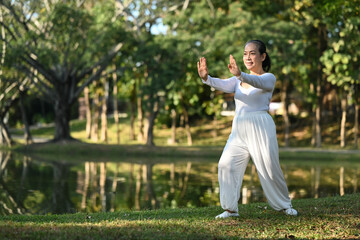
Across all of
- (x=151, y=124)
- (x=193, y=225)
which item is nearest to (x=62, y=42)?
(x=151, y=124)

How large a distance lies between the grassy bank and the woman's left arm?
1.76m

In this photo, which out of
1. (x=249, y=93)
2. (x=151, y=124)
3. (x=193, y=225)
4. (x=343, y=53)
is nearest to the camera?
(x=193, y=225)

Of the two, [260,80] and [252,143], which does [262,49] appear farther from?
[252,143]

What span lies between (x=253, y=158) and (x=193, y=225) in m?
1.26

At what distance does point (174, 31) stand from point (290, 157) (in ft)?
32.7

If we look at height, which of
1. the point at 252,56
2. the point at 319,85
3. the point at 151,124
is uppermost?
the point at 319,85

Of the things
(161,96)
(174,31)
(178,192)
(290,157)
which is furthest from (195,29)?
(178,192)

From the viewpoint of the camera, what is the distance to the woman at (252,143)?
7.38 metres

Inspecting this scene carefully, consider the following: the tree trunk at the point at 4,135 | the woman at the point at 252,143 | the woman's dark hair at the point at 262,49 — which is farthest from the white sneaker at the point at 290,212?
the tree trunk at the point at 4,135

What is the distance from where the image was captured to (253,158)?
7445 millimetres

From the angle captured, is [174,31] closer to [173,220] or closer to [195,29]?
[195,29]

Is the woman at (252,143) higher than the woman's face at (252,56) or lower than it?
lower

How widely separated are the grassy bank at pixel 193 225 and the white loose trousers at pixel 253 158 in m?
0.35

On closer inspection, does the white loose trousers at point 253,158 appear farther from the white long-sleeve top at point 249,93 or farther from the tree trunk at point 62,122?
the tree trunk at point 62,122
